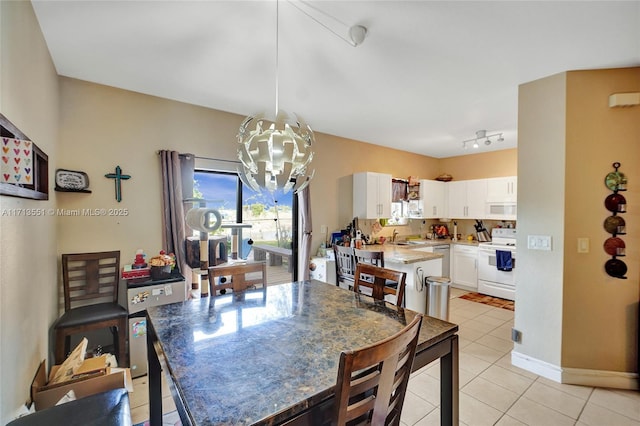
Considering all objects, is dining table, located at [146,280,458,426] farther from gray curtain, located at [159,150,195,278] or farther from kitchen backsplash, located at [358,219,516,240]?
kitchen backsplash, located at [358,219,516,240]

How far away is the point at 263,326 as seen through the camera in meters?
1.45

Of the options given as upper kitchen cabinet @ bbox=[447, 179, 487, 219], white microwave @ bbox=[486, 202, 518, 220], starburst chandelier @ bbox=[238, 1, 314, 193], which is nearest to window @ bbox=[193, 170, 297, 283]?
starburst chandelier @ bbox=[238, 1, 314, 193]

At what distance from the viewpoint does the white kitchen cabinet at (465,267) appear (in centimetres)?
506

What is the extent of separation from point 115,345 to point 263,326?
78.6 inches

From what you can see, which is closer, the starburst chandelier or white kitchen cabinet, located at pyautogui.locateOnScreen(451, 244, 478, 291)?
the starburst chandelier

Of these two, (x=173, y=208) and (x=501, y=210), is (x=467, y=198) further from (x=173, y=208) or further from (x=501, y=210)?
(x=173, y=208)

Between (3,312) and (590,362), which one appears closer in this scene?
(3,312)

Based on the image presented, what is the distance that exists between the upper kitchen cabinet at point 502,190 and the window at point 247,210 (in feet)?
12.2

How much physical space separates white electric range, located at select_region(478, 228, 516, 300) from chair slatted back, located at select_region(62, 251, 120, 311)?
5.36m

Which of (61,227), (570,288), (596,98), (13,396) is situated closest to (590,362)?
(570,288)

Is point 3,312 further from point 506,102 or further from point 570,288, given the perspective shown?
point 506,102

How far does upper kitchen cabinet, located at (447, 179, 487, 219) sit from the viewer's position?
17.3 feet

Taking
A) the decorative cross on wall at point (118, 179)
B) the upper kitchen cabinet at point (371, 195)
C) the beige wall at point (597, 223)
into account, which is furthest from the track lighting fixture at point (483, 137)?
the decorative cross on wall at point (118, 179)

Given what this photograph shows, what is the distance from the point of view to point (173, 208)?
2969mm
